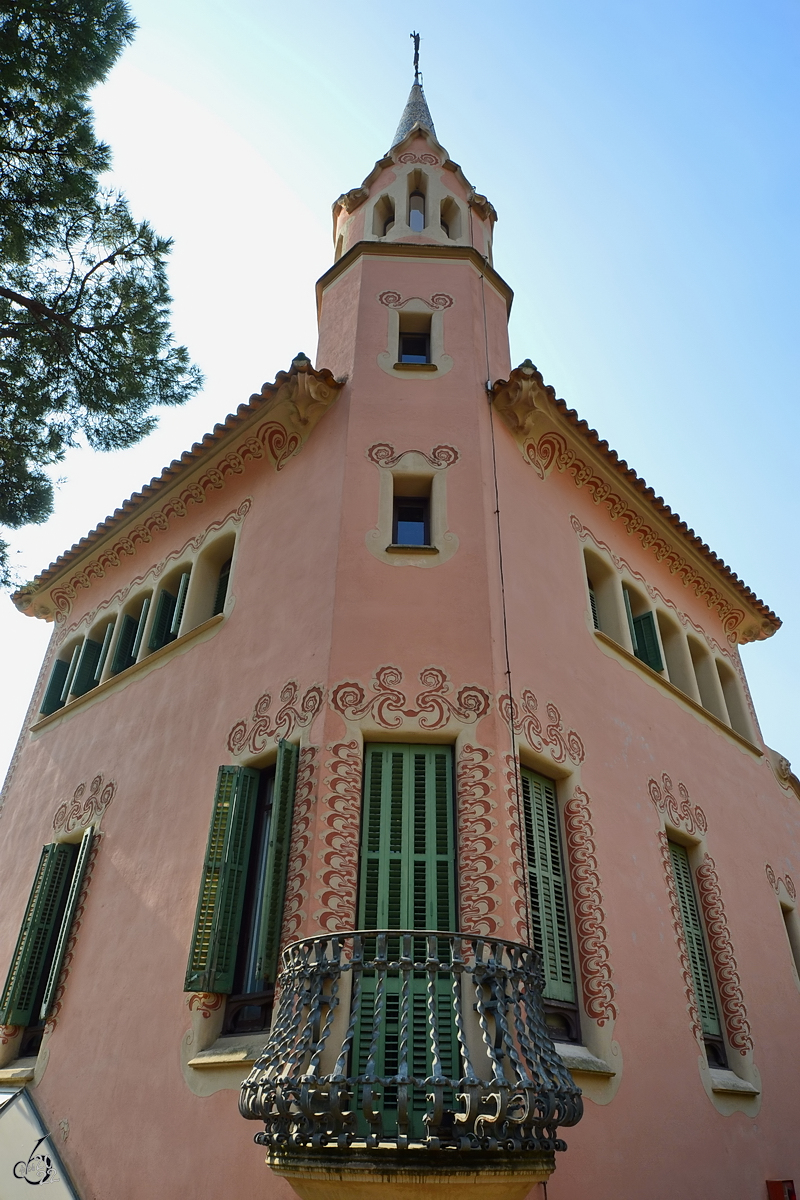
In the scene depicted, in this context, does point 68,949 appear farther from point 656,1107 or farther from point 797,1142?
point 797,1142

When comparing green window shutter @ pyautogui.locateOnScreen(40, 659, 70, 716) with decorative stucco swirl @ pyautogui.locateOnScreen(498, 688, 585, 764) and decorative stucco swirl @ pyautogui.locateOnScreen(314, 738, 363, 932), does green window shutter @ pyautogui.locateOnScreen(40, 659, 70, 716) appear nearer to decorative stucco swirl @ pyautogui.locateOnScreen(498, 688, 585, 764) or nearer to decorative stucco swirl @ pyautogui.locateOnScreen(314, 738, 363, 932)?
decorative stucco swirl @ pyautogui.locateOnScreen(314, 738, 363, 932)

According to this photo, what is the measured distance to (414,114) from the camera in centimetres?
1473

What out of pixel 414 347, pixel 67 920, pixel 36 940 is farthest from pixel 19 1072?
pixel 414 347

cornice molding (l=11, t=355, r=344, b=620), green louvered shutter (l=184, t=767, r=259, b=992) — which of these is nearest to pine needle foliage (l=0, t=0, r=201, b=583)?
cornice molding (l=11, t=355, r=344, b=620)

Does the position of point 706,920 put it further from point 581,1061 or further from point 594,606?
point 594,606

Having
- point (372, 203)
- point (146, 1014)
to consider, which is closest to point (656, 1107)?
point (146, 1014)

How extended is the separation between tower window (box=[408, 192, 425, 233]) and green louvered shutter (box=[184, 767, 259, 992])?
8.24 m

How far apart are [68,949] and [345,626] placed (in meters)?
4.20

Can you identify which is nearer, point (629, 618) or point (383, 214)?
point (629, 618)

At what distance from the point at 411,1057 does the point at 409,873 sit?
153 centimetres

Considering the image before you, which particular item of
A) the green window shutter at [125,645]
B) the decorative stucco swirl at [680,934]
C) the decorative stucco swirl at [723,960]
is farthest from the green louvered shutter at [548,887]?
the green window shutter at [125,645]

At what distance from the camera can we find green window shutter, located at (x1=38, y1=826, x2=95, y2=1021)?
791 centimetres

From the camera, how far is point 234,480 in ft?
32.9

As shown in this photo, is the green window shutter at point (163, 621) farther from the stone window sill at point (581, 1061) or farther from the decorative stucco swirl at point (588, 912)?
the stone window sill at point (581, 1061)
